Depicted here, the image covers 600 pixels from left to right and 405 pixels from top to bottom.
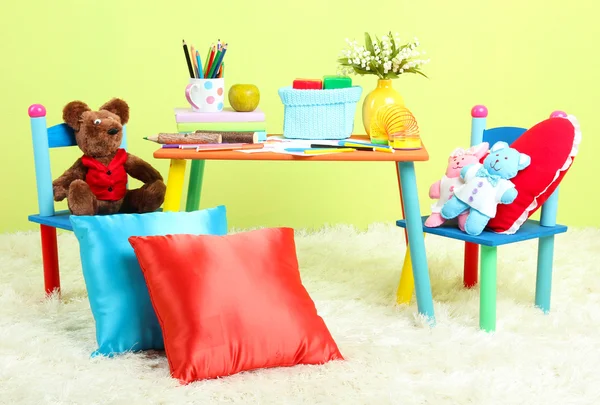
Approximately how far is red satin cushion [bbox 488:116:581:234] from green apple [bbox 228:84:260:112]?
2.51ft

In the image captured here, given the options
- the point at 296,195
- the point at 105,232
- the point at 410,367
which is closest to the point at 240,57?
the point at 296,195

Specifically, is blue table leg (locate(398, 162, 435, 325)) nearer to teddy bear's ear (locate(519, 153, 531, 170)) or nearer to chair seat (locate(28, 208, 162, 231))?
teddy bear's ear (locate(519, 153, 531, 170))

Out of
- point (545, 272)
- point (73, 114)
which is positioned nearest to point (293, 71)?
point (73, 114)

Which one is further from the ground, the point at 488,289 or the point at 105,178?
the point at 105,178

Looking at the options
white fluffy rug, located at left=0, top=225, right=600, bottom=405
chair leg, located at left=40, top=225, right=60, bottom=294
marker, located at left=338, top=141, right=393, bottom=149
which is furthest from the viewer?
chair leg, located at left=40, top=225, right=60, bottom=294

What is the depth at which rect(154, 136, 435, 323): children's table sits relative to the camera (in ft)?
7.09

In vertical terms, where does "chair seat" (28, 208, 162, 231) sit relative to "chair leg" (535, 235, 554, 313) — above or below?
above

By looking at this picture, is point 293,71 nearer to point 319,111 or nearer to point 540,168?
point 319,111

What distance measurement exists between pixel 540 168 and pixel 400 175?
364 mm

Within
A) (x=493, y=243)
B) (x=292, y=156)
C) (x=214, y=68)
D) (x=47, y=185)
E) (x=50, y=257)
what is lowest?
(x=50, y=257)

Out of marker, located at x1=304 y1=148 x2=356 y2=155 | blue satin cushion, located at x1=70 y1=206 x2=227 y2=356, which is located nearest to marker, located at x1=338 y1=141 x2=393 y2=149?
marker, located at x1=304 y1=148 x2=356 y2=155

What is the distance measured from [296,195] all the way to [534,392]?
6.35 feet

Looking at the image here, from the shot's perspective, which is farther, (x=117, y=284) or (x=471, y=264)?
(x=471, y=264)

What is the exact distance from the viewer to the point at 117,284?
2020mm
